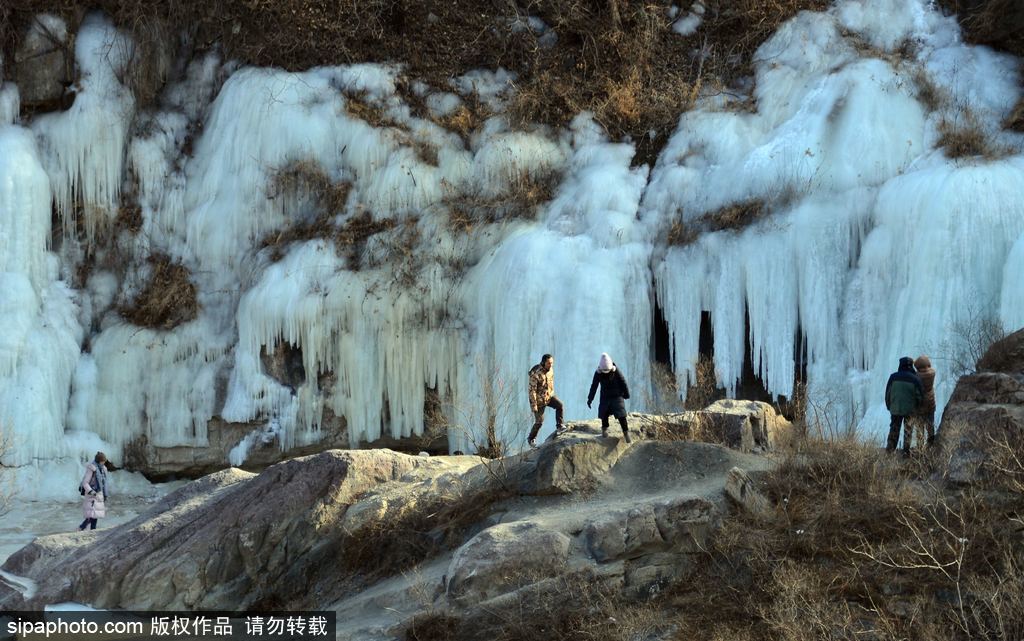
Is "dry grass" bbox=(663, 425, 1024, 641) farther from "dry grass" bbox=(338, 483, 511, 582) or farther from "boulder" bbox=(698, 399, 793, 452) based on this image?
"dry grass" bbox=(338, 483, 511, 582)

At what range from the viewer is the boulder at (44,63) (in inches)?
920

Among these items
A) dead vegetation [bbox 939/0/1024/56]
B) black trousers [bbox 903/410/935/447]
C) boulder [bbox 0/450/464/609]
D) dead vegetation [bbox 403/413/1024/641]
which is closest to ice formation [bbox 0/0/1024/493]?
dead vegetation [bbox 939/0/1024/56]

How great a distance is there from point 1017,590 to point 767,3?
1590 centimetres

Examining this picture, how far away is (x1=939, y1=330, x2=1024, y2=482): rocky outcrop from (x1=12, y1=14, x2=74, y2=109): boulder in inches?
646

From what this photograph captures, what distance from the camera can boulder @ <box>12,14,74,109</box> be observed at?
76.6 feet

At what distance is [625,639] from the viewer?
35.8ft

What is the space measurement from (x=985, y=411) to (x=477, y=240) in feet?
35.1

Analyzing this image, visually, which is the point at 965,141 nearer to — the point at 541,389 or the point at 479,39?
the point at 541,389

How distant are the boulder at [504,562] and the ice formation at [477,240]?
630 cm

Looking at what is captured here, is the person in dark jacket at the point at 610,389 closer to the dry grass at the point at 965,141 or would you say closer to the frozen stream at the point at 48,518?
the dry grass at the point at 965,141

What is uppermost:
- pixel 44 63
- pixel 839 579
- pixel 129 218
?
pixel 44 63

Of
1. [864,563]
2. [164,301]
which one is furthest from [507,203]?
[864,563]

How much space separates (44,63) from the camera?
2358 cm

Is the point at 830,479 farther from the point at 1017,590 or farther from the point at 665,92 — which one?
the point at 665,92
